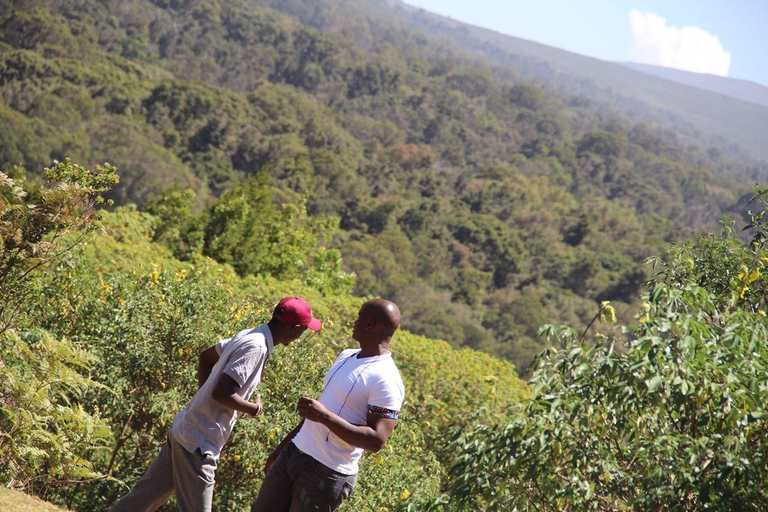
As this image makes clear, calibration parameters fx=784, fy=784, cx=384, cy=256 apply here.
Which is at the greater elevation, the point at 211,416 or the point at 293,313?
the point at 293,313

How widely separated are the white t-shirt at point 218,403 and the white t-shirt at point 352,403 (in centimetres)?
30

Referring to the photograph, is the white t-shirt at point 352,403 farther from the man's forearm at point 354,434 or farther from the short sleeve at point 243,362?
the short sleeve at point 243,362

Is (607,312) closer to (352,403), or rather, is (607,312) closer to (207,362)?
(352,403)

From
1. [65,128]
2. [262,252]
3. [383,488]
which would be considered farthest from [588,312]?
[383,488]

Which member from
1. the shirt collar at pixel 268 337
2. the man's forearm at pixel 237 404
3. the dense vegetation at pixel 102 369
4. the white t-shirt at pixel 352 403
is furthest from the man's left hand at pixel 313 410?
the dense vegetation at pixel 102 369

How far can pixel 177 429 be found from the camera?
303 cm

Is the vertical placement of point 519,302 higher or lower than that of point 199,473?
lower

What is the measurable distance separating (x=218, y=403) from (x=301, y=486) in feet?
1.50

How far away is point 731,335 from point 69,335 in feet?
12.2

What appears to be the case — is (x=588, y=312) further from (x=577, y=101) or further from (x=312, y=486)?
(x=577, y=101)

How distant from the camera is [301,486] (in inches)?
110

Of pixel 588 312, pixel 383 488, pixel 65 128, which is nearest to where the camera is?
pixel 383 488

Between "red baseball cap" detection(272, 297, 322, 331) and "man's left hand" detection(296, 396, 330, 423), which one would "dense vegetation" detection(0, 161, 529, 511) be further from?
"man's left hand" detection(296, 396, 330, 423)

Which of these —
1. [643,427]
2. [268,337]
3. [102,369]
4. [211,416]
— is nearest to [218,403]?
[211,416]
